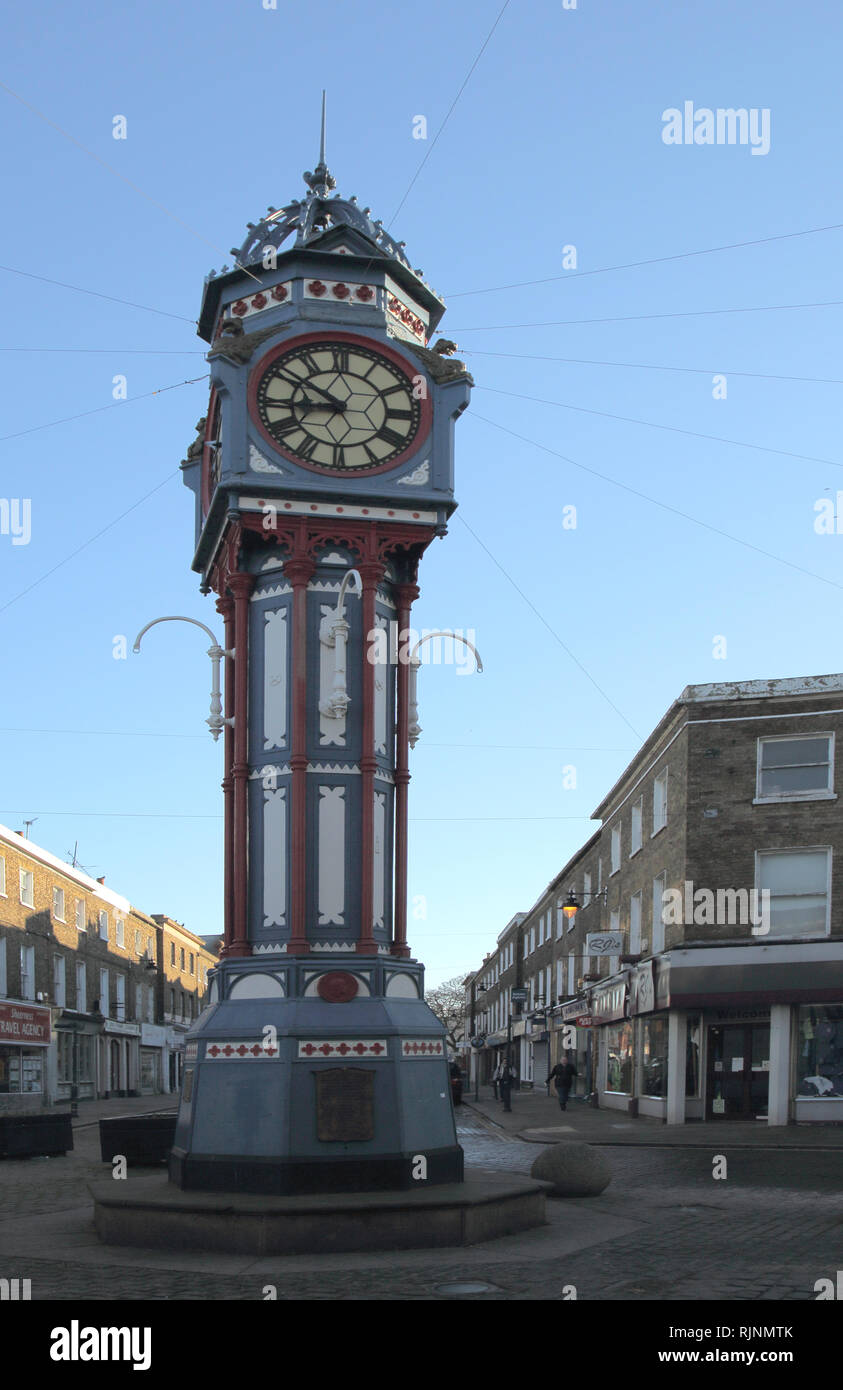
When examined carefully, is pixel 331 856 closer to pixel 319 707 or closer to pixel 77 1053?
pixel 319 707

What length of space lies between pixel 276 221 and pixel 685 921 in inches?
762

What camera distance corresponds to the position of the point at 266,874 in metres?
14.2

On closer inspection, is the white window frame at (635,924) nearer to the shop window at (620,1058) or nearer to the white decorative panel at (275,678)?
the shop window at (620,1058)

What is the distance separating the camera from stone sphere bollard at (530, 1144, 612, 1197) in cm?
1530

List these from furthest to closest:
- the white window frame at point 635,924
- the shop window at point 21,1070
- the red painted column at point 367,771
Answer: the shop window at point 21,1070 < the white window frame at point 635,924 < the red painted column at point 367,771

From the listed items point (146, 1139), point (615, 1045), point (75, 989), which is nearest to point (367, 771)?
point (146, 1139)

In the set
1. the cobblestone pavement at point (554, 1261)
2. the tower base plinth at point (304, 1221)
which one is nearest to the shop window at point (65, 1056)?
the cobblestone pavement at point (554, 1261)

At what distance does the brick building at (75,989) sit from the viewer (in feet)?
143

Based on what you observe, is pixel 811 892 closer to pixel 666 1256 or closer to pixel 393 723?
pixel 393 723

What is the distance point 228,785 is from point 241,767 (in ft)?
2.13

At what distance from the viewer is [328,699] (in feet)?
46.9

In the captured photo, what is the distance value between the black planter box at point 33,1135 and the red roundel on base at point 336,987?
1431 centimetres

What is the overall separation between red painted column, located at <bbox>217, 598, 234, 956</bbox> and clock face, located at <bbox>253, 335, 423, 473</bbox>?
2087 millimetres

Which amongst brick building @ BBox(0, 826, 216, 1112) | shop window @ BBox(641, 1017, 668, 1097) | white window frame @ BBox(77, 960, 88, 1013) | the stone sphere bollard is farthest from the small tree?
the stone sphere bollard
